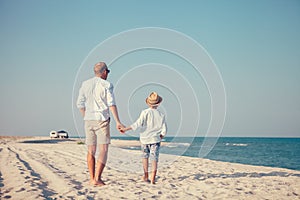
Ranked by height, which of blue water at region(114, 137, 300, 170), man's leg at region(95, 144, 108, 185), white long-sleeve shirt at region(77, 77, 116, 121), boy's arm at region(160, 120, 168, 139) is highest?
white long-sleeve shirt at region(77, 77, 116, 121)

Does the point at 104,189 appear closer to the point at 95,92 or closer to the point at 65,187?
the point at 65,187

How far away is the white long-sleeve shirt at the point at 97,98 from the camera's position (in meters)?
4.78

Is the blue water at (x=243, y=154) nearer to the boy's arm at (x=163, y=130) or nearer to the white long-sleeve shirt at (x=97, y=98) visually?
the boy's arm at (x=163, y=130)

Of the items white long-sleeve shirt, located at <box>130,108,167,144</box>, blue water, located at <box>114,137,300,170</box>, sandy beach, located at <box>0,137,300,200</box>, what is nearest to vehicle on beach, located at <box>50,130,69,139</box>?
blue water, located at <box>114,137,300,170</box>

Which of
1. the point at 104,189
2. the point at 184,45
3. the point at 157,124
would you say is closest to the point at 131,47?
the point at 184,45

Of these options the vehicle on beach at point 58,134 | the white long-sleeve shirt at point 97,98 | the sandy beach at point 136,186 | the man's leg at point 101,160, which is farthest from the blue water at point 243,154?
the vehicle on beach at point 58,134

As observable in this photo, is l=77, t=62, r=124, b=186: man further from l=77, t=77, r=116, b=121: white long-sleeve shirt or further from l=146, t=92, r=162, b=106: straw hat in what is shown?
l=146, t=92, r=162, b=106: straw hat

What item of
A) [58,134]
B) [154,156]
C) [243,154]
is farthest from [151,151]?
[58,134]

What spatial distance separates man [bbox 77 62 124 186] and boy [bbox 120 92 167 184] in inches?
24.4

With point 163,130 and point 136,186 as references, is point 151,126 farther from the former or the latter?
point 136,186

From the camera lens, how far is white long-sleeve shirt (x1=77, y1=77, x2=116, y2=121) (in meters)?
4.78

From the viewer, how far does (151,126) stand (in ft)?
17.6

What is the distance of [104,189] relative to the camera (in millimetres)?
4688

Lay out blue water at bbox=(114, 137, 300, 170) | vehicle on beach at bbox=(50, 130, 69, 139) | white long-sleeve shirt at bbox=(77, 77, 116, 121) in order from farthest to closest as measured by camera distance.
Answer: vehicle on beach at bbox=(50, 130, 69, 139) → blue water at bbox=(114, 137, 300, 170) → white long-sleeve shirt at bbox=(77, 77, 116, 121)
